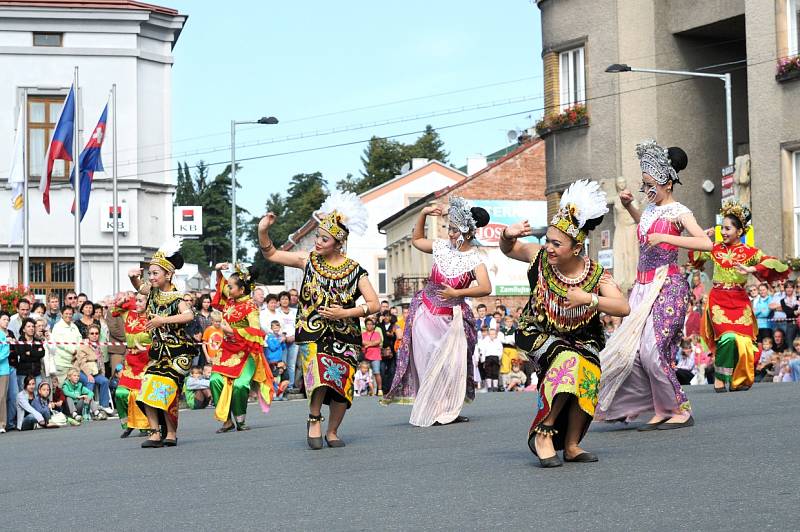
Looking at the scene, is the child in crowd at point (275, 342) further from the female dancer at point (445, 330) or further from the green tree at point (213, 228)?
the green tree at point (213, 228)

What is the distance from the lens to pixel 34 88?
4534 cm

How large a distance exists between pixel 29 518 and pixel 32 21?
39.3 metres

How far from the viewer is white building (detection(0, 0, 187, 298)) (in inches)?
1774

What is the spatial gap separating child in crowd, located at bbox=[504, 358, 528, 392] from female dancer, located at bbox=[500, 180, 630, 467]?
1706 centimetres

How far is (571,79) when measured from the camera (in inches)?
1427

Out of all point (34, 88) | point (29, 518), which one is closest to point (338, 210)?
point (29, 518)

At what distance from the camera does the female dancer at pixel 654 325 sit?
38.0 ft

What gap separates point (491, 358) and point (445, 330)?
1270cm

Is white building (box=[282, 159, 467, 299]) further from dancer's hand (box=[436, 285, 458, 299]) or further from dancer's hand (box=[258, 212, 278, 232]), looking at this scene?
dancer's hand (box=[258, 212, 278, 232])

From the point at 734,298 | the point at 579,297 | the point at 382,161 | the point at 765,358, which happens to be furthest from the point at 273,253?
the point at 382,161

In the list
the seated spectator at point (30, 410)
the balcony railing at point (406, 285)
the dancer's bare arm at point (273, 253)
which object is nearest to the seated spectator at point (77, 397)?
the seated spectator at point (30, 410)

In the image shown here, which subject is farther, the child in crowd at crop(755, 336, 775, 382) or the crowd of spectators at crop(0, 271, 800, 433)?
the child in crowd at crop(755, 336, 775, 382)

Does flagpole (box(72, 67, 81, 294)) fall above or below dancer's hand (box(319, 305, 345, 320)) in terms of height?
above

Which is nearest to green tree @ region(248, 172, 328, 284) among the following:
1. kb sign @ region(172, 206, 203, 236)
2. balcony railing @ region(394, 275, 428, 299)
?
balcony railing @ region(394, 275, 428, 299)
